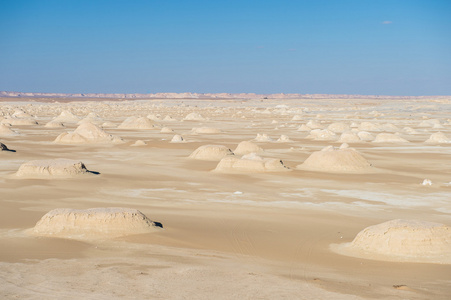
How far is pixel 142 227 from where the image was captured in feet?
32.3

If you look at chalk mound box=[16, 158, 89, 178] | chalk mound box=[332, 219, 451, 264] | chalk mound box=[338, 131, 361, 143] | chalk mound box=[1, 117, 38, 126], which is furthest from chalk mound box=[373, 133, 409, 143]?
chalk mound box=[1, 117, 38, 126]

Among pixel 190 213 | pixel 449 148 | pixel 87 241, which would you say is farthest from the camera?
pixel 449 148

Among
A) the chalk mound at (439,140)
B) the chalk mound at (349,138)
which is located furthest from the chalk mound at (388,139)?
the chalk mound at (439,140)

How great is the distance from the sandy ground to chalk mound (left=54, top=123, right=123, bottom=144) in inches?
265

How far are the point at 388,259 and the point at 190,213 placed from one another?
4511 mm

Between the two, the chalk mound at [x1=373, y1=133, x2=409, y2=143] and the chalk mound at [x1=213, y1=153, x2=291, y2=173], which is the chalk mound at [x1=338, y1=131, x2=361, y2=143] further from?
the chalk mound at [x1=213, y1=153, x2=291, y2=173]

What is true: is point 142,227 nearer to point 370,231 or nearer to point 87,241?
point 87,241

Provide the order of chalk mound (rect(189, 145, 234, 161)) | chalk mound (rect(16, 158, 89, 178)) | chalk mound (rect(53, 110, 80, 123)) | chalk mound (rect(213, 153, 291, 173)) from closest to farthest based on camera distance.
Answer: chalk mound (rect(16, 158, 89, 178)) < chalk mound (rect(213, 153, 291, 173)) < chalk mound (rect(189, 145, 234, 161)) < chalk mound (rect(53, 110, 80, 123))

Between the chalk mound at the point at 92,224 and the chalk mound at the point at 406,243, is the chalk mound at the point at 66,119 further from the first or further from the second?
the chalk mound at the point at 406,243

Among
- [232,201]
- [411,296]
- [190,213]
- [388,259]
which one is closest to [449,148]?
[232,201]

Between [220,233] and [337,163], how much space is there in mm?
9888

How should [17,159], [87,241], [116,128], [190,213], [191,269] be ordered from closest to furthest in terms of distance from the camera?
[191,269] < [87,241] < [190,213] < [17,159] < [116,128]

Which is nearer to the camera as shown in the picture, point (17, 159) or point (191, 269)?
point (191, 269)

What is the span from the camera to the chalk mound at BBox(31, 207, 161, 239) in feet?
30.8
